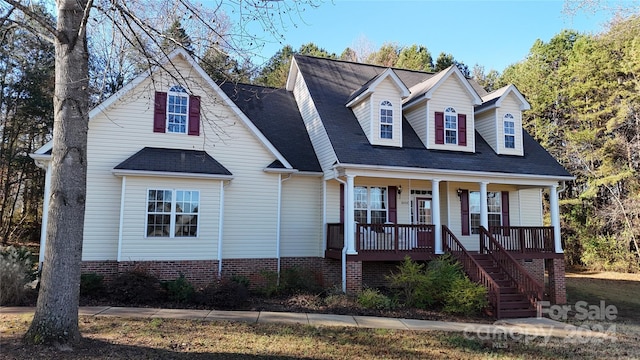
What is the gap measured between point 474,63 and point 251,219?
34.3m

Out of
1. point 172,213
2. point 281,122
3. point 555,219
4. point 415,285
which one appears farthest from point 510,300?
point 281,122

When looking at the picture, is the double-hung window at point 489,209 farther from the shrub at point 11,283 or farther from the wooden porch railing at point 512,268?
the shrub at point 11,283

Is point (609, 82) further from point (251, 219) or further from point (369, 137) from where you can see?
point (251, 219)

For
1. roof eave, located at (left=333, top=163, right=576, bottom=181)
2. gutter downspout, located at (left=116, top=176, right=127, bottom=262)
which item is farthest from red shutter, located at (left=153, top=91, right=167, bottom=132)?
roof eave, located at (left=333, top=163, right=576, bottom=181)

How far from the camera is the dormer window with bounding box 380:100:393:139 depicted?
14789 millimetres

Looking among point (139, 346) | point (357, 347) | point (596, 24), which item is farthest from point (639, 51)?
point (139, 346)

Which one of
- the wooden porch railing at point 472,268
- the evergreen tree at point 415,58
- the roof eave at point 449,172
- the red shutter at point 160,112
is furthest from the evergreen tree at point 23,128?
the evergreen tree at point 415,58

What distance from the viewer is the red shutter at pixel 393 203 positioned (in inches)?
597

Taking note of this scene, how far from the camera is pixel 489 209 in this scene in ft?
54.7

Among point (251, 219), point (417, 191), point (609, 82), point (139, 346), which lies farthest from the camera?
point (609, 82)

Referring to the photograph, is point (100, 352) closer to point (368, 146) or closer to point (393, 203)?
point (368, 146)

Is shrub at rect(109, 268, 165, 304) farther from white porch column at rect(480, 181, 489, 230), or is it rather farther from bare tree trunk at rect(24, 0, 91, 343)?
white porch column at rect(480, 181, 489, 230)

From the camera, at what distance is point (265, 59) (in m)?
7.19

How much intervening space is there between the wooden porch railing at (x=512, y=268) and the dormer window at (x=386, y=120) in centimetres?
477
